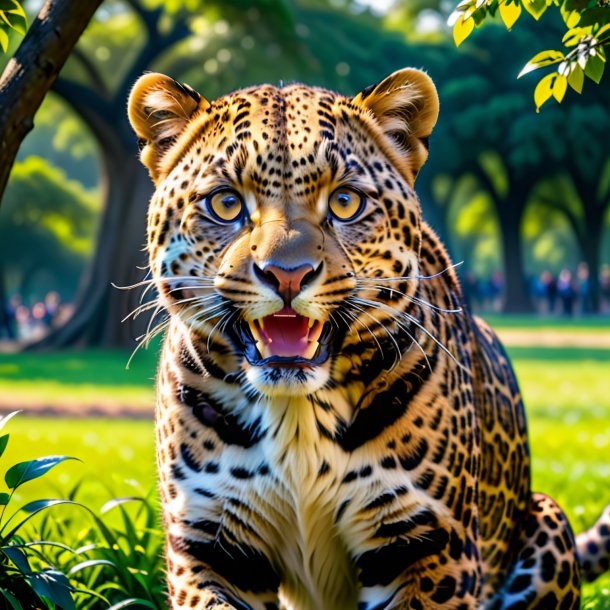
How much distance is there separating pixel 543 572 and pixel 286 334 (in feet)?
6.52

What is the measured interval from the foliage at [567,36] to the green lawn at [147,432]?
2.03 meters

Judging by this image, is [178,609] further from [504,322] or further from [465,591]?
[504,322]

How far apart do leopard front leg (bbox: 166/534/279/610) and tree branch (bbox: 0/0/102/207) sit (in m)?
1.65

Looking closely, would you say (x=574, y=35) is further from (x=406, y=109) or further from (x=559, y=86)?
(x=406, y=109)

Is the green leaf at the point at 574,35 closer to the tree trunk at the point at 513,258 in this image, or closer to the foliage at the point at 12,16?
the foliage at the point at 12,16

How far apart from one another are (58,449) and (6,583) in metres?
8.27

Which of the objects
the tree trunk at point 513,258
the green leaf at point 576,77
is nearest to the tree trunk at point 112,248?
the tree trunk at point 513,258

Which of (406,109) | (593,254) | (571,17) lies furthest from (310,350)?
(593,254)

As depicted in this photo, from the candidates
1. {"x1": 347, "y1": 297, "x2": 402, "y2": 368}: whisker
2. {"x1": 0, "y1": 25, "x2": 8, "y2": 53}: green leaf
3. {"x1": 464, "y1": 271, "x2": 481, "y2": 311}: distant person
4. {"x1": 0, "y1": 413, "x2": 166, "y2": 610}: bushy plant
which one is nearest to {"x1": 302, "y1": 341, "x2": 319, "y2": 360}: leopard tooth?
{"x1": 347, "y1": 297, "x2": 402, "y2": 368}: whisker

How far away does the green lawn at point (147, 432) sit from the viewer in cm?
852

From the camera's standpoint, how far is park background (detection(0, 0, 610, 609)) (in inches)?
321

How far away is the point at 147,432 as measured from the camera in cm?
1359

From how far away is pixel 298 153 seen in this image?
3400mm

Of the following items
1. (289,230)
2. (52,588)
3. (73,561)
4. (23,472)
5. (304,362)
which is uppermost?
(289,230)
